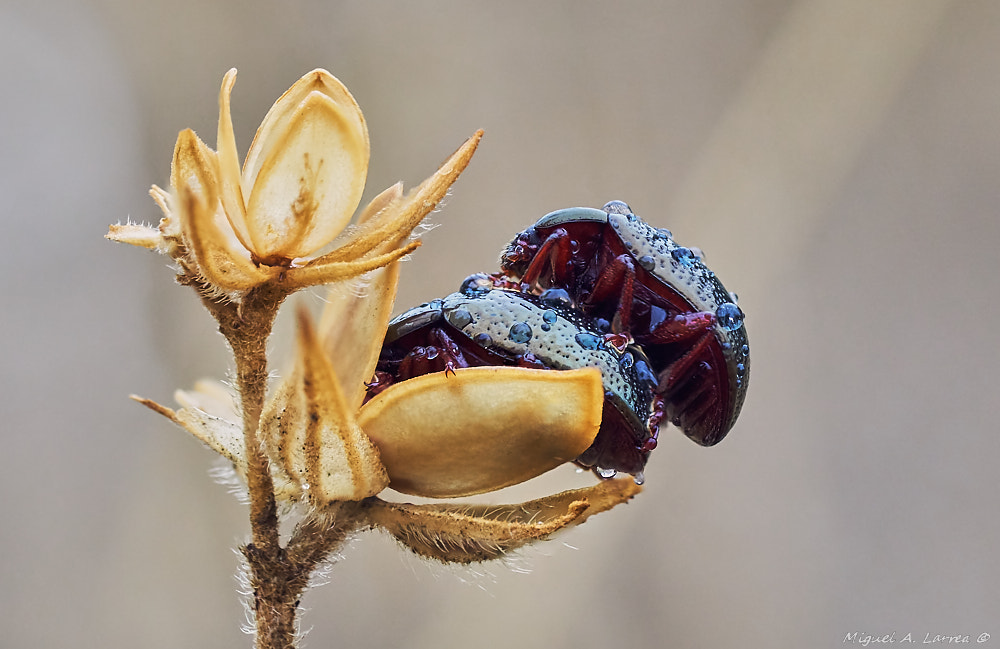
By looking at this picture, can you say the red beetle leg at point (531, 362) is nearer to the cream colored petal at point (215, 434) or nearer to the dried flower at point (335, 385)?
the dried flower at point (335, 385)

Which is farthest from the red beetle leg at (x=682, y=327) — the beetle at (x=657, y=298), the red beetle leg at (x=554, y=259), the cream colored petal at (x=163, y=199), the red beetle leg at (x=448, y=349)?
the cream colored petal at (x=163, y=199)

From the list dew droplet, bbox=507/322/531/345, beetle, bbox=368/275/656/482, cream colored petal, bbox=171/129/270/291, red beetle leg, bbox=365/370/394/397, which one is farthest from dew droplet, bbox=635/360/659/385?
cream colored petal, bbox=171/129/270/291

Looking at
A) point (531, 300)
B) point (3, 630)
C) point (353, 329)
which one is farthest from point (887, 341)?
point (3, 630)

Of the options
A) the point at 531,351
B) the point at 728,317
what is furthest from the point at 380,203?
the point at 728,317

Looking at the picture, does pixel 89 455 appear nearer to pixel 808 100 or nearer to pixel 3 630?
pixel 3 630

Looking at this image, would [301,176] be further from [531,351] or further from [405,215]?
[531,351]
